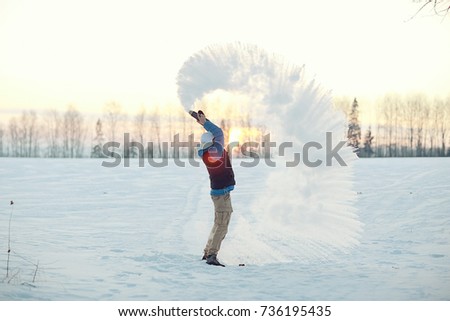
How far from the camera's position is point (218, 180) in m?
6.79

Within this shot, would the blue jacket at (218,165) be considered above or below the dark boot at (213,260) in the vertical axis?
above

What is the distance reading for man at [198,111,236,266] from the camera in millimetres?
6680

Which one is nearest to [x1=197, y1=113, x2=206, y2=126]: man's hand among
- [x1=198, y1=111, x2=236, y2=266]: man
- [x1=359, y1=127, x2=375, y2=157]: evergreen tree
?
[x1=198, y1=111, x2=236, y2=266]: man

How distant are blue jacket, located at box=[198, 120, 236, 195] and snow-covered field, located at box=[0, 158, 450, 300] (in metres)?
1.08

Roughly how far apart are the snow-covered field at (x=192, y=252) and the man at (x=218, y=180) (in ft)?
1.04

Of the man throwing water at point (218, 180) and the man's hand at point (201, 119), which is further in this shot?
the man throwing water at point (218, 180)

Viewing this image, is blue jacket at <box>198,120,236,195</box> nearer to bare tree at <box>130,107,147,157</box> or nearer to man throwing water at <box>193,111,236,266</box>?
man throwing water at <box>193,111,236,266</box>

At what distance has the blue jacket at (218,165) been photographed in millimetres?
6676

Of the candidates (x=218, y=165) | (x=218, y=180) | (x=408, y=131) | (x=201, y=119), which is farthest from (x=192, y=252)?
(x=408, y=131)

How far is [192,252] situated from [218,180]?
1.50m

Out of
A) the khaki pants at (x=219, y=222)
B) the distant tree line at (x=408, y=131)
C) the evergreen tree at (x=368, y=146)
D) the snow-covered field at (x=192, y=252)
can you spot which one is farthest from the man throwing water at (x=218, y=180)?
the evergreen tree at (x=368, y=146)

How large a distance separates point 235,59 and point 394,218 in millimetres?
6453

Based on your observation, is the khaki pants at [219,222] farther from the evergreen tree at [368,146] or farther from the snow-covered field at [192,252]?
the evergreen tree at [368,146]
